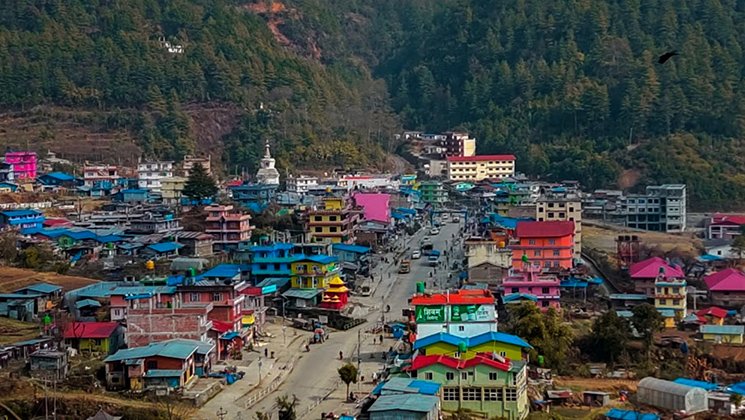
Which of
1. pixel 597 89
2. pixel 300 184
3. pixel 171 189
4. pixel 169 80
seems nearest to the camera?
pixel 171 189

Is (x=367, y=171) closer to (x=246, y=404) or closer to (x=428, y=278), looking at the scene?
(x=428, y=278)

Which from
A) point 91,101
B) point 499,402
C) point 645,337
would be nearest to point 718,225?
point 645,337

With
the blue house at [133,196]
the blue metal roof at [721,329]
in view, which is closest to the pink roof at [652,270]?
the blue metal roof at [721,329]

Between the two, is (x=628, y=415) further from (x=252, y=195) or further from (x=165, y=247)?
(x=252, y=195)

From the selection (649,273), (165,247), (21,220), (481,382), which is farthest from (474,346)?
(21,220)

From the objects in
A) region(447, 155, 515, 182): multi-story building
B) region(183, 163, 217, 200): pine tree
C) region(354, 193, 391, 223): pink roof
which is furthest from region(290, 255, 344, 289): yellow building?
region(447, 155, 515, 182): multi-story building

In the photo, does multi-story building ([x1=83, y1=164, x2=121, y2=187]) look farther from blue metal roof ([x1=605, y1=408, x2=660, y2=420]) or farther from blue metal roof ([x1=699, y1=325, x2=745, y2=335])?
blue metal roof ([x1=605, y1=408, x2=660, y2=420])
